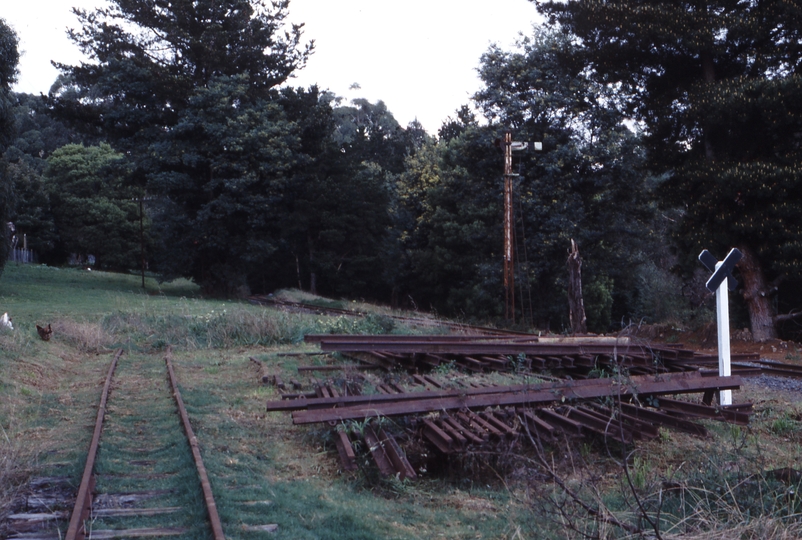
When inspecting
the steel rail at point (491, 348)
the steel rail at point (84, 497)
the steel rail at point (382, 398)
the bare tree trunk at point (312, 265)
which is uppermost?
the bare tree trunk at point (312, 265)

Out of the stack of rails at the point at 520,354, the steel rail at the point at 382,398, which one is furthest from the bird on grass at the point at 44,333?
the steel rail at the point at 382,398

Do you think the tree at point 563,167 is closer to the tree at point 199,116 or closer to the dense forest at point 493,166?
the dense forest at point 493,166

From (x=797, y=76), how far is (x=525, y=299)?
18.8 m

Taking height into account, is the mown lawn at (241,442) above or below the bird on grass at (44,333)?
below

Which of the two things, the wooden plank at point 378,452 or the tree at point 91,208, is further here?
the tree at point 91,208

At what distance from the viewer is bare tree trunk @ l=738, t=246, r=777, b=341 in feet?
69.7

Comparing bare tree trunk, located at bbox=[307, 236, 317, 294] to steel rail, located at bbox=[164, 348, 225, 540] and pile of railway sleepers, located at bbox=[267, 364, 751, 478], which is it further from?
pile of railway sleepers, located at bbox=[267, 364, 751, 478]

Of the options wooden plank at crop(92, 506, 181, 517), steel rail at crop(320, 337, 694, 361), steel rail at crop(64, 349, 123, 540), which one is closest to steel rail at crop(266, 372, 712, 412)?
steel rail at crop(64, 349, 123, 540)

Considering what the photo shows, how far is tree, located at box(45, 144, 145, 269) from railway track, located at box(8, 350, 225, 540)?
53272 millimetres

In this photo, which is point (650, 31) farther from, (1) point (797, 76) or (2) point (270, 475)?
(2) point (270, 475)

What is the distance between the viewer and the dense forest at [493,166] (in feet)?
69.1

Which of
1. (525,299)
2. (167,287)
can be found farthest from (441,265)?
(167,287)

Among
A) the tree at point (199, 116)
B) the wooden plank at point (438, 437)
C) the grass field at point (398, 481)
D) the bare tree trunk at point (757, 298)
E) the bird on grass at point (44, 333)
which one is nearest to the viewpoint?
the grass field at point (398, 481)

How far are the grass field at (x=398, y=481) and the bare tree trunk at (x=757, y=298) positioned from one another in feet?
34.1
